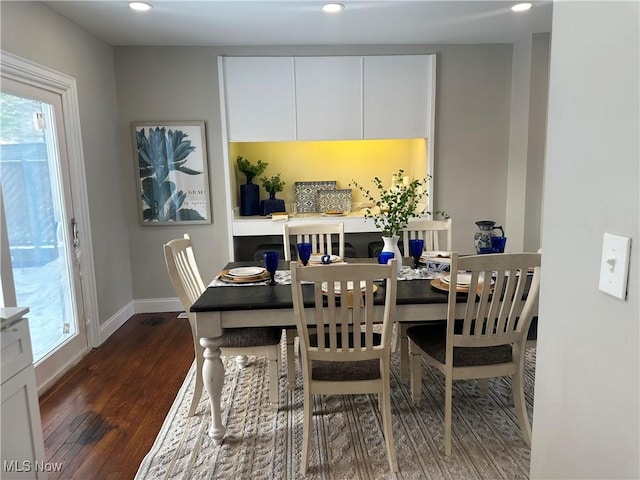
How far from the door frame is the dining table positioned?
1404 mm

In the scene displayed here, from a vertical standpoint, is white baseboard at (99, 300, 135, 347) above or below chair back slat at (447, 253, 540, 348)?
below

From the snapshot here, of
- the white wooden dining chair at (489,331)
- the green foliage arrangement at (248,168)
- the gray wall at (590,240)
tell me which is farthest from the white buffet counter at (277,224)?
the gray wall at (590,240)

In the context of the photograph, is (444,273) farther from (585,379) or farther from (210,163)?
(210,163)

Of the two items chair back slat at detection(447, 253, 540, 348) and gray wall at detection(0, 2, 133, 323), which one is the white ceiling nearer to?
gray wall at detection(0, 2, 133, 323)

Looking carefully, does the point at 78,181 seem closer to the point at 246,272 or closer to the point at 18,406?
the point at 246,272

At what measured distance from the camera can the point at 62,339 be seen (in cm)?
305

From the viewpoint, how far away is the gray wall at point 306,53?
155 inches

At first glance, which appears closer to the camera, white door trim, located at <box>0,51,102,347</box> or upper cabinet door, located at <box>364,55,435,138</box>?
white door trim, located at <box>0,51,102,347</box>

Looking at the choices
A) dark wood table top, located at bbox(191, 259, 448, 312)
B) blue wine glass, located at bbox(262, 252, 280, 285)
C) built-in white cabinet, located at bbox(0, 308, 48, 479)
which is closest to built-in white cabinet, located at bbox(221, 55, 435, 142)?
blue wine glass, located at bbox(262, 252, 280, 285)

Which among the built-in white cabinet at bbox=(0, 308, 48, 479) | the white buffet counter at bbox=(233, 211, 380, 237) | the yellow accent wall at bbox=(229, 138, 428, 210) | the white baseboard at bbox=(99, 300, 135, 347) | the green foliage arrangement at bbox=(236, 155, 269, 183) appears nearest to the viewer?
the built-in white cabinet at bbox=(0, 308, 48, 479)

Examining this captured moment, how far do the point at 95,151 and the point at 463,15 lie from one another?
10.2ft

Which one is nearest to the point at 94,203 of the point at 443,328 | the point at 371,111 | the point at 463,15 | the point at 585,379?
the point at 371,111

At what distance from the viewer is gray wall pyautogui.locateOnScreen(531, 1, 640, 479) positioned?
733 mm

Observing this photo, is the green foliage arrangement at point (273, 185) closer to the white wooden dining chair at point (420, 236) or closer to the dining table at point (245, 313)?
the white wooden dining chair at point (420, 236)
